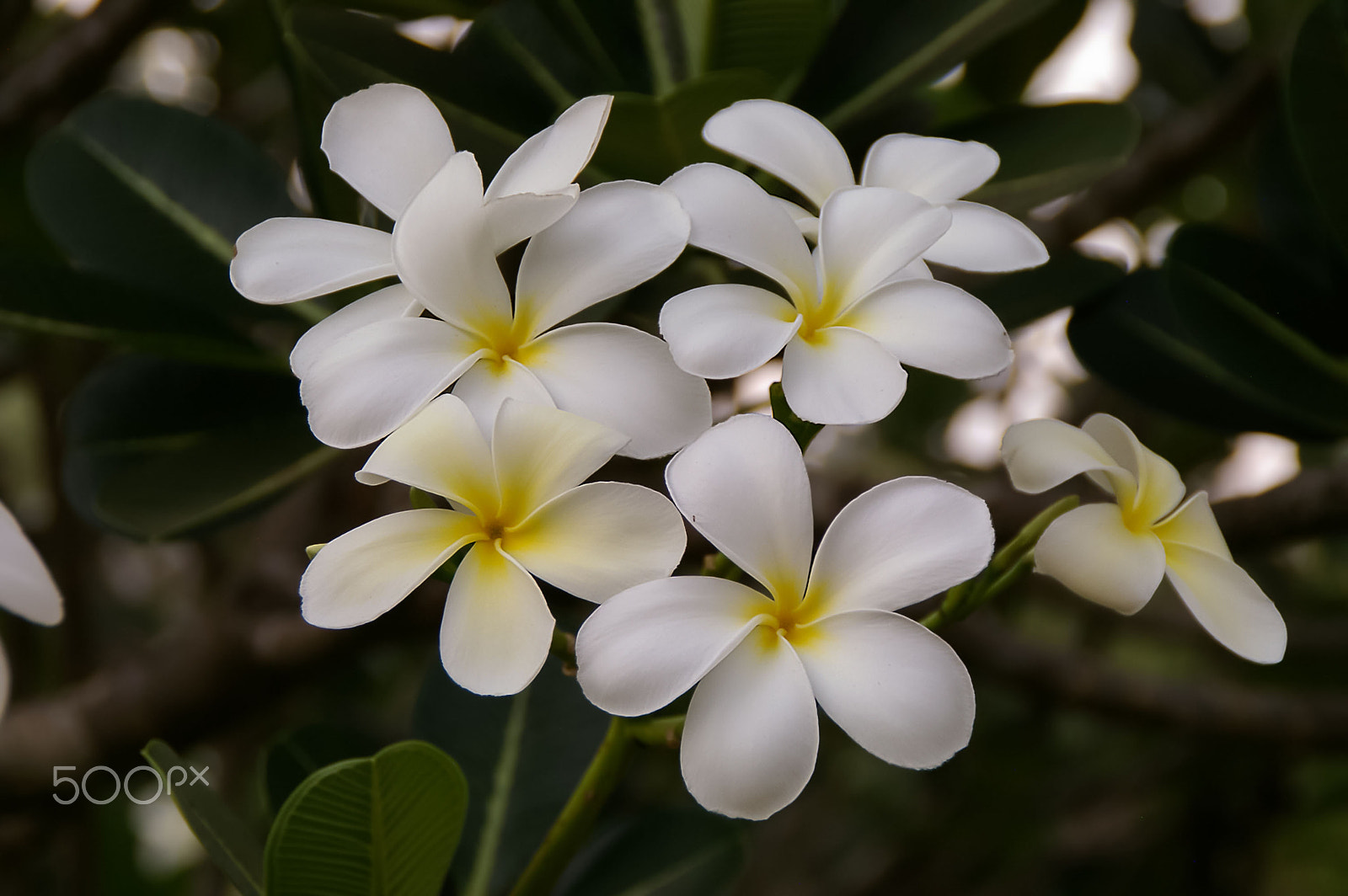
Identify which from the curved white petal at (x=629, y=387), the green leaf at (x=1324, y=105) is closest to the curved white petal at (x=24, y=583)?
the curved white petal at (x=629, y=387)

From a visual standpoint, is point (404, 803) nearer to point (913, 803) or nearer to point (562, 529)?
point (562, 529)

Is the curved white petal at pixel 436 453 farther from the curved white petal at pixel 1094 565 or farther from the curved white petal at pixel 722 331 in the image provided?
the curved white petal at pixel 1094 565

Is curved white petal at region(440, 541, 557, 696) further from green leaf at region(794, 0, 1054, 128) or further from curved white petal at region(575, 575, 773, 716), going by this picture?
green leaf at region(794, 0, 1054, 128)

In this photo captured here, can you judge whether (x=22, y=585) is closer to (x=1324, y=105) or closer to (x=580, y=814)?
(x=580, y=814)

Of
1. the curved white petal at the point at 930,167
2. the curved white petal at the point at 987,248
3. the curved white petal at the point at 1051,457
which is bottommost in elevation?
the curved white petal at the point at 1051,457

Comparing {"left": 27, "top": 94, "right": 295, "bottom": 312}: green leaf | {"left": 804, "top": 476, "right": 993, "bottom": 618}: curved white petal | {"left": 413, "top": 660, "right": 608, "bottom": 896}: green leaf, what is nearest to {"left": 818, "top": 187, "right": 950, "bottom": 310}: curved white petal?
{"left": 804, "top": 476, "right": 993, "bottom": 618}: curved white petal
